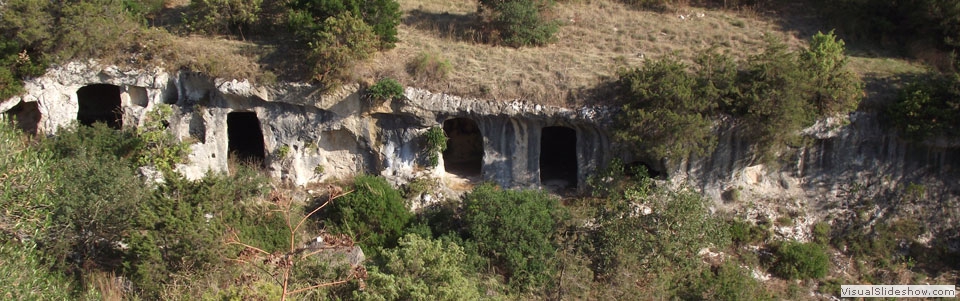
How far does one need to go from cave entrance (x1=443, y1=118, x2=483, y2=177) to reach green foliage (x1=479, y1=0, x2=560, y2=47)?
2.61m

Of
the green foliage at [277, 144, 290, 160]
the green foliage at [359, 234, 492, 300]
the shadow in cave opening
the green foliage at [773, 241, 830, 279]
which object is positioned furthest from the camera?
the shadow in cave opening

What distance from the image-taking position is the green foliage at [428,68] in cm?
1800

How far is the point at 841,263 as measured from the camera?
17250mm

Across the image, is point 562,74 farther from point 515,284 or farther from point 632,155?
point 515,284

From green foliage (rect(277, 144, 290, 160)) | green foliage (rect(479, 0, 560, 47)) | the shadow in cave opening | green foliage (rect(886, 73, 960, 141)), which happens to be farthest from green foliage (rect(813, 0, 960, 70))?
the shadow in cave opening

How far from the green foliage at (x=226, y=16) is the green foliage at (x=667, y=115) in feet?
34.5

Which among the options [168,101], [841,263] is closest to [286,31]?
[168,101]

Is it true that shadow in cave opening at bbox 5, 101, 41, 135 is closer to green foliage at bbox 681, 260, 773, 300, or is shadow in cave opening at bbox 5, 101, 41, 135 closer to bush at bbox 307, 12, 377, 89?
bush at bbox 307, 12, 377, 89

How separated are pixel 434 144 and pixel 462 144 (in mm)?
2696

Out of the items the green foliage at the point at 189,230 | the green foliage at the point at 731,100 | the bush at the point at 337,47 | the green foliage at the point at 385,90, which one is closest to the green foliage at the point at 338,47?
the bush at the point at 337,47

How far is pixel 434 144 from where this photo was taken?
1778 centimetres

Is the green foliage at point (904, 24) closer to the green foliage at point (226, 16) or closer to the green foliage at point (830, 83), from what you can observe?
the green foliage at point (830, 83)

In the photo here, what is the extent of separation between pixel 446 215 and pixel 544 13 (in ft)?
25.3

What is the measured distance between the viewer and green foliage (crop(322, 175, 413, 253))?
53.6ft
